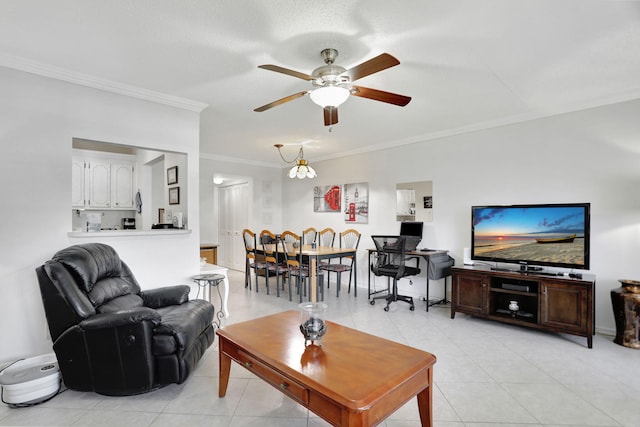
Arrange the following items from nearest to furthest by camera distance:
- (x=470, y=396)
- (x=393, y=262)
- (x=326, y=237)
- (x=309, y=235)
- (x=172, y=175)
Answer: (x=470, y=396) < (x=172, y=175) < (x=393, y=262) < (x=326, y=237) < (x=309, y=235)

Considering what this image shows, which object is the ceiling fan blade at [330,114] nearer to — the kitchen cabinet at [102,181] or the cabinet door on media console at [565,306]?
the cabinet door on media console at [565,306]

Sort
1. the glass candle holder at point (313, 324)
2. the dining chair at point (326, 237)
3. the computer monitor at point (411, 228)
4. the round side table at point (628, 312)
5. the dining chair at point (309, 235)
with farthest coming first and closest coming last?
the dining chair at point (309, 235) → the dining chair at point (326, 237) → the computer monitor at point (411, 228) → the round side table at point (628, 312) → the glass candle holder at point (313, 324)

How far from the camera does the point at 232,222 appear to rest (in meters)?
7.80

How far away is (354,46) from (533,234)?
2.94m

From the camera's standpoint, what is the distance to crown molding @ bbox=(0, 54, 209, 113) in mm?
2613

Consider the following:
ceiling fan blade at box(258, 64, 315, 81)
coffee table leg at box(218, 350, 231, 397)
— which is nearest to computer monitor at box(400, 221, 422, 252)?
ceiling fan blade at box(258, 64, 315, 81)

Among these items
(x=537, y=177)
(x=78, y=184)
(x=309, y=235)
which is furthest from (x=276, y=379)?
(x=78, y=184)

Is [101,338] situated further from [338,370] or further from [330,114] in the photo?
[330,114]

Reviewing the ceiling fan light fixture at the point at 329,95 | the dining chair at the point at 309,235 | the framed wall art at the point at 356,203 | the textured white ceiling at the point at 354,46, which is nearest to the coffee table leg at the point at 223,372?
the ceiling fan light fixture at the point at 329,95

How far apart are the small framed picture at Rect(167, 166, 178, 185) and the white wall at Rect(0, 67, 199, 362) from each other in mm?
1060

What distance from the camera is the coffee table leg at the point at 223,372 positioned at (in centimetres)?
215

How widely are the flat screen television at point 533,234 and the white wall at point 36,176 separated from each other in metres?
3.99

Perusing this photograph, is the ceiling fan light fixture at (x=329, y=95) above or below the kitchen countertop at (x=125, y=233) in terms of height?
above

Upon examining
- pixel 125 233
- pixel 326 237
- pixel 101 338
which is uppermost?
pixel 125 233
